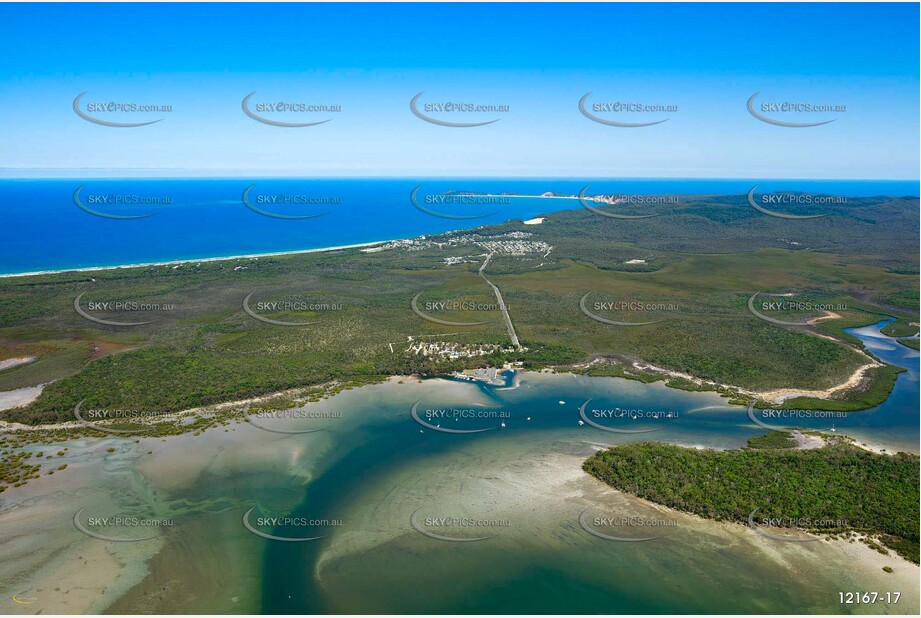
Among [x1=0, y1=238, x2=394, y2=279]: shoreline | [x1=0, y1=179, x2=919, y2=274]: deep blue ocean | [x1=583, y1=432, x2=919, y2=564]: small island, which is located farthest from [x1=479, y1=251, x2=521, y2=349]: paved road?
[x1=0, y1=238, x2=394, y2=279]: shoreline

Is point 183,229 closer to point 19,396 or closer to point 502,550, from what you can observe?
point 19,396

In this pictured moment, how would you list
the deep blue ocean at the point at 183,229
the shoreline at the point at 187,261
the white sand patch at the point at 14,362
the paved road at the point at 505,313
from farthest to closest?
the deep blue ocean at the point at 183,229
the shoreline at the point at 187,261
the paved road at the point at 505,313
the white sand patch at the point at 14,362

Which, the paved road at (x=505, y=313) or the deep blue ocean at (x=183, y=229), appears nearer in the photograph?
the paved road at (x=505, y=313)

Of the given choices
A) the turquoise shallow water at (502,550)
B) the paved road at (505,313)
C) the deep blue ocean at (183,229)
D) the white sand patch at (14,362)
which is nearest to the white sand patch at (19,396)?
the white sand patch at (14,362)

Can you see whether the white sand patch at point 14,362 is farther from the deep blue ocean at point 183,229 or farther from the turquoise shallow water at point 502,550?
the turquoise shallow water at point 502,550

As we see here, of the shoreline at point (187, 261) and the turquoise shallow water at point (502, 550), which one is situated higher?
the shoreline at point (187, 261)

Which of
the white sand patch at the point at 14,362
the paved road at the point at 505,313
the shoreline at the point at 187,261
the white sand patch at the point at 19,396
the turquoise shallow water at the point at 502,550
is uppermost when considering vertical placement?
the shoreline at the point at 187,261

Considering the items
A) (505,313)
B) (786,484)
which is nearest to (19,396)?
(505,313)

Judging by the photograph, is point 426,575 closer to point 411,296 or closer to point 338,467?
point 338,467

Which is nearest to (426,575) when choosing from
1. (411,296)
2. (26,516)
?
(26,516)
